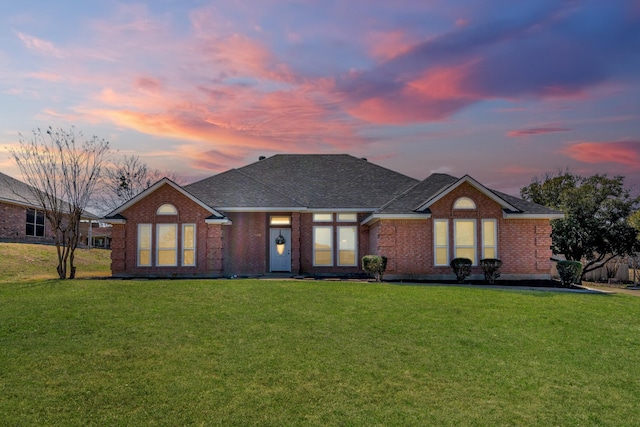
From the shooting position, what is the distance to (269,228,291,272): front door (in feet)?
89.4

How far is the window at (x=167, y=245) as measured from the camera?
2531 cm

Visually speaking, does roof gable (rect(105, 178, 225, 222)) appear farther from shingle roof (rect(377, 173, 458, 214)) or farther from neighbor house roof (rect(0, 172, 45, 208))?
neighbor house roof (rect(0, 172, 45, 208))

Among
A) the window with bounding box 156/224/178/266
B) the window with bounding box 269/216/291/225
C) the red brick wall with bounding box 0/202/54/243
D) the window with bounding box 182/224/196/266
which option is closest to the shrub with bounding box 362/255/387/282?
the window with bounding box 269/216/291/225

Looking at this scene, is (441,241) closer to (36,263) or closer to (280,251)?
(280,251)

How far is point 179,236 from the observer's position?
83.0 feet

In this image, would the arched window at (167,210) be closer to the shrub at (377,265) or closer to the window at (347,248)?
the window at (347,248)

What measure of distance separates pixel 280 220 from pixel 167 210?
5.83 metres

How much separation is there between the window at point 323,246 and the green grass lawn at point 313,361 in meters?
10.8

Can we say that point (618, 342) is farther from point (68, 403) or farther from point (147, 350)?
point (68, 403)

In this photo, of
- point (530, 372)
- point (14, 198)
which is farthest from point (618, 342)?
point (14, 198)

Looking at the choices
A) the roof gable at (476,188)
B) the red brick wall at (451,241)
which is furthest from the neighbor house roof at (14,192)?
the roof gable at (476,188)

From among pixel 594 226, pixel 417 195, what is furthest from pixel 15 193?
pixel 594 226

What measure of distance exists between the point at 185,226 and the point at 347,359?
55.9 ft

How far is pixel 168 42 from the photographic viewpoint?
19000 mm
